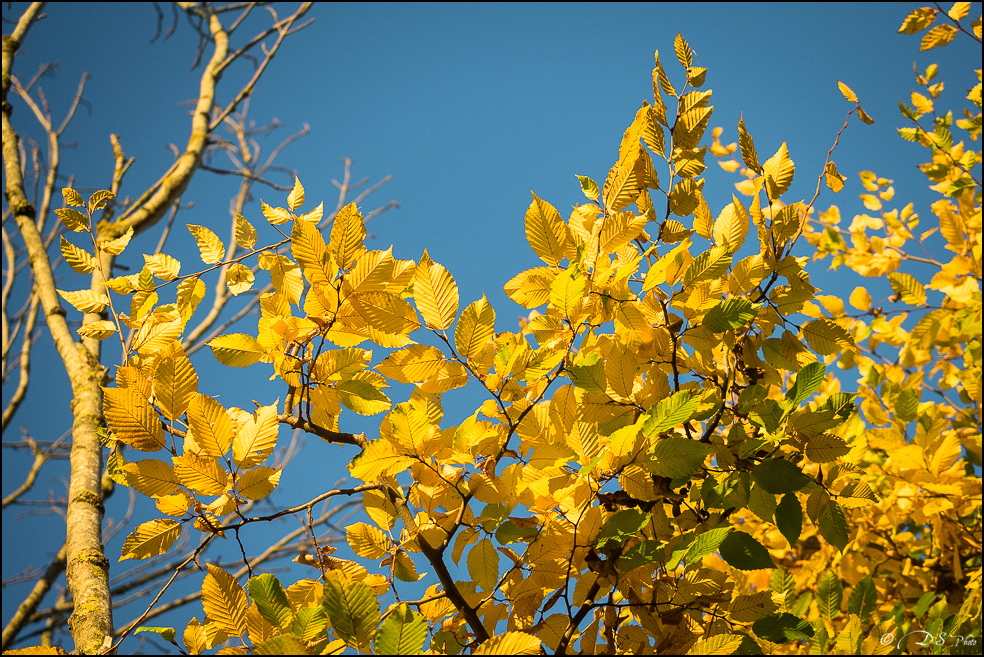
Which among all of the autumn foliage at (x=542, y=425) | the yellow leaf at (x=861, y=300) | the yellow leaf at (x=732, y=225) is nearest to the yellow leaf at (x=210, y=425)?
the autumn foliage at (x=542, y=425)

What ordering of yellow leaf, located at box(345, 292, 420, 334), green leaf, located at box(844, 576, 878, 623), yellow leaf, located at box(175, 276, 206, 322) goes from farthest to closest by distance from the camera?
green leaf, located at box(844, 576, 878, 623)
yellow leaf, located at box(175, 276, 206, 322)
yellow leaf, located at box(345, 292, 420, 334)

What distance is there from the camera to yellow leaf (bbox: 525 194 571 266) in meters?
0.76

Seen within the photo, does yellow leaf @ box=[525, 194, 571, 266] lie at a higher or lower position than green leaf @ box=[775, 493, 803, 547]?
higher

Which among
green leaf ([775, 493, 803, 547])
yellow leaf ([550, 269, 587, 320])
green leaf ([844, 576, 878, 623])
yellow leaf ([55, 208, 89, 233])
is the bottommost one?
green leaf ([844, 576, 878, 623])

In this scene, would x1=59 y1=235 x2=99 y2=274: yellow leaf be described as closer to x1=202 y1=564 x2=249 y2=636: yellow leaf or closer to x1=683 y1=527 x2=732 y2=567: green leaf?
x1=202 y1=564 x2=249 y2=636: yellow leaf

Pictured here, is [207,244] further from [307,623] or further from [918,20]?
[918,20]

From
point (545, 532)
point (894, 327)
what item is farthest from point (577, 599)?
point (894, 327)

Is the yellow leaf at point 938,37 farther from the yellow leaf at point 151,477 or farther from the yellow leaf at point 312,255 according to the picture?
the yellow leaf at point 151,477

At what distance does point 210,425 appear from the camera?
67 centimetres

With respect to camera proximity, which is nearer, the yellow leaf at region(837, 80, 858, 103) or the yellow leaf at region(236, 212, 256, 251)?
the yellow leaf at region(236, 212, 256, 251)

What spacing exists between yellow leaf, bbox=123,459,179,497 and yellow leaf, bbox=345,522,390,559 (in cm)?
25

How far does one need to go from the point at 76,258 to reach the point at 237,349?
0.36m

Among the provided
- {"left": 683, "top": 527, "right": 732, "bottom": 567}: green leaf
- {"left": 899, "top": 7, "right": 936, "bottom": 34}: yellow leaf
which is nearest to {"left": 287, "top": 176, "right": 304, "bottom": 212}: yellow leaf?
{"left": 683, "top": 527, "right": 732, "bottom": 567}: green leaf

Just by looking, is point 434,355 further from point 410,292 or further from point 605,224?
point 605,224
